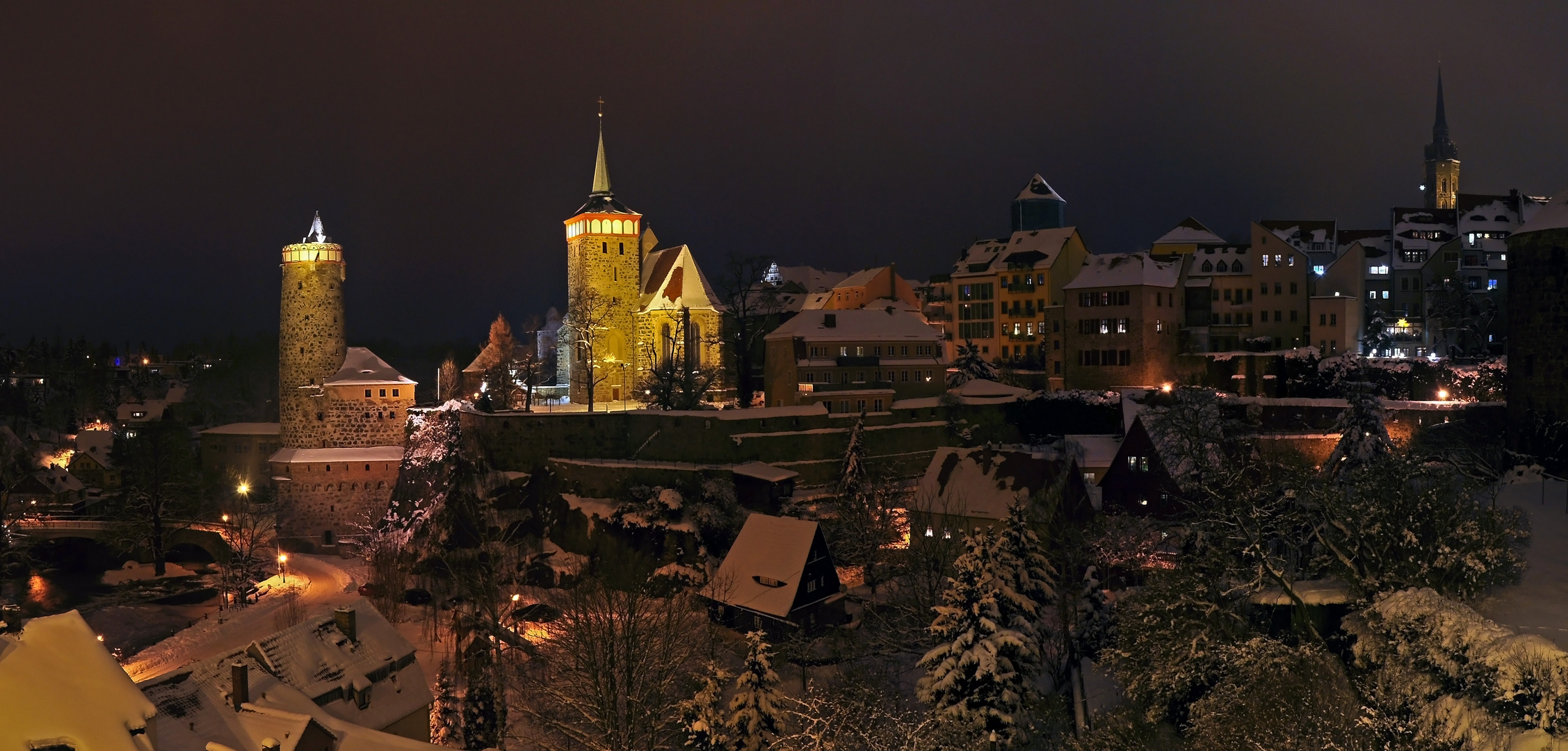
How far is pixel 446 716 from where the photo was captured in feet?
77.6

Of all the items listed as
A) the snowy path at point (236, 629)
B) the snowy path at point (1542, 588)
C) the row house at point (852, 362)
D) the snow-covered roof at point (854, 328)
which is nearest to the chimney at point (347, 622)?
the snowy path at point (236, 629)

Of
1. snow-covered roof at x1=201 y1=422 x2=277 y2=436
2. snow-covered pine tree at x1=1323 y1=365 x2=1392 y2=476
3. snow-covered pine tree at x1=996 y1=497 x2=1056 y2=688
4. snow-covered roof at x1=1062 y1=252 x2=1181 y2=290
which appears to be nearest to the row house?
snow-covered roof at x1=1062 y1=252 x2=1181 y2=290

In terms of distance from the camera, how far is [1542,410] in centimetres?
2347

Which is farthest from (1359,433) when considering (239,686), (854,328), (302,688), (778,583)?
(854,328)

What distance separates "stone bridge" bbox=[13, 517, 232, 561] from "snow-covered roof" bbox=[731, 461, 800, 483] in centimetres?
2238

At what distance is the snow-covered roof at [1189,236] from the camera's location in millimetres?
55156

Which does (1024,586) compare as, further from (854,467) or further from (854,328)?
(854,328)

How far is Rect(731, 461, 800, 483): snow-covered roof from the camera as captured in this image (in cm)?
3756

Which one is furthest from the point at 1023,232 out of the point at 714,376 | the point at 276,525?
the point at 276,525

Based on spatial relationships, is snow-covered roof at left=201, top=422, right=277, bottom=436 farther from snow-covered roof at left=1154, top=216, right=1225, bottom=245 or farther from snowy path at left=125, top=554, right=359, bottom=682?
snow-covered roof at left=1154, top=216, right=1225, bottom=245

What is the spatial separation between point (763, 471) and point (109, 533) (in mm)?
29123

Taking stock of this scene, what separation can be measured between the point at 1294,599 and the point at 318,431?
4058 centimetres

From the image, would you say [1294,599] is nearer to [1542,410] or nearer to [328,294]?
[1542,410]

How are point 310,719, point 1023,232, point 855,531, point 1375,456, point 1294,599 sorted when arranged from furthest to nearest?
point 1023,232
point 855,531
point 1375,456
point 310,719
point 1294,599
